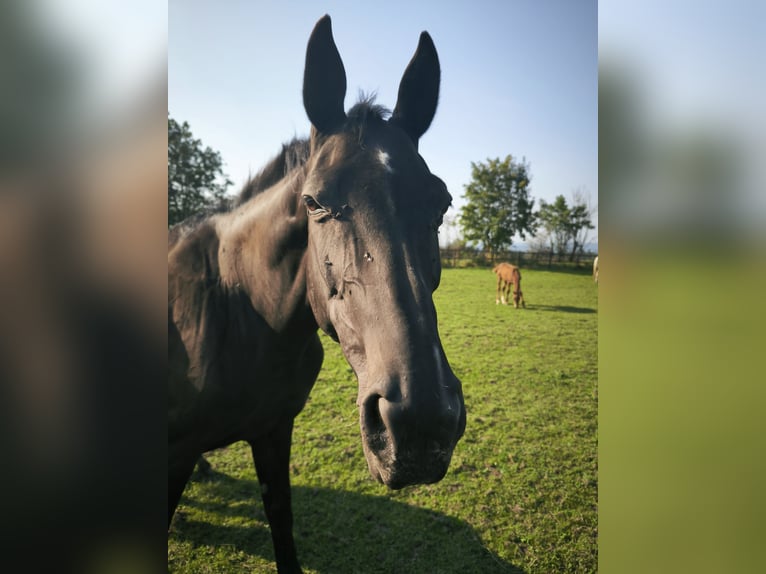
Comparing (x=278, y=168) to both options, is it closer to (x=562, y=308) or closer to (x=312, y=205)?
(x=312, y=205)

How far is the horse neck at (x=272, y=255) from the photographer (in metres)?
1.74

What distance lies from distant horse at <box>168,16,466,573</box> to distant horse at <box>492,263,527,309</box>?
35.4 feet

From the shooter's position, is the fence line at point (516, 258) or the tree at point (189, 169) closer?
the tree at point (189, 169)

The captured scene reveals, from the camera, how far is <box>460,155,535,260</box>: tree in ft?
82.2

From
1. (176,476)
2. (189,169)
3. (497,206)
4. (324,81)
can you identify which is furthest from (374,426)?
(497,206)

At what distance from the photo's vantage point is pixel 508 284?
13086 millimetres

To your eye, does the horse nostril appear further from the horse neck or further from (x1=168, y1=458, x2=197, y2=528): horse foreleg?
(x1=168, y1=458, x2=197, y2=528): horse foreleg

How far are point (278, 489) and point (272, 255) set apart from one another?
5.57 ft
